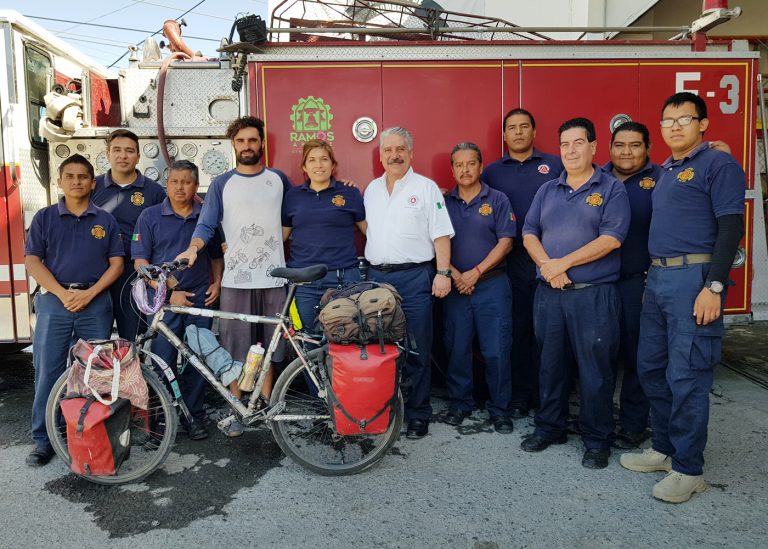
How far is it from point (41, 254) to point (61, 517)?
1.48 metres

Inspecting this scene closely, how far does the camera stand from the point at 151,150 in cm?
446

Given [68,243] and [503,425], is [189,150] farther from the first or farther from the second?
[503,425]

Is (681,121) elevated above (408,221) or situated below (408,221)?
above

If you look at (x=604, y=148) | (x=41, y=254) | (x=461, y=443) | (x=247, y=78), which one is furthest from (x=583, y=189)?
(x=41, y=254)

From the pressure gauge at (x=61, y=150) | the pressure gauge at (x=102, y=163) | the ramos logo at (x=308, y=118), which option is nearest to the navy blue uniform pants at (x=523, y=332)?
the ramos logo at (x=308, y=118)

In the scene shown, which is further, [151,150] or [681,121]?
[151,150]

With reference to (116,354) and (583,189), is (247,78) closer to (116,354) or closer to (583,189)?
(116,354)

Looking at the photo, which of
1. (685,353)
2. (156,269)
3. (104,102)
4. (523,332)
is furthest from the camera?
(104,102)

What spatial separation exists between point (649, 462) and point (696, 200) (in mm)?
1429

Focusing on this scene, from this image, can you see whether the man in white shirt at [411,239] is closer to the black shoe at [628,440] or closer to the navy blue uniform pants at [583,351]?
the navy blue uniform pants at [583,351]

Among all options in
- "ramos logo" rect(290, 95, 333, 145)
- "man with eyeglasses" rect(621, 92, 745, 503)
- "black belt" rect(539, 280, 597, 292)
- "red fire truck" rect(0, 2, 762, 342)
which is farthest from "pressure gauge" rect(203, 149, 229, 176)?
"man with eyeglasses" rect(621, 92, 745, 503)

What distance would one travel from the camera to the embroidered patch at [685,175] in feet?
9.45

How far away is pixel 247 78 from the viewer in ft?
13.8

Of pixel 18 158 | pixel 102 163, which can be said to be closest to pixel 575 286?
pixel 102 163
